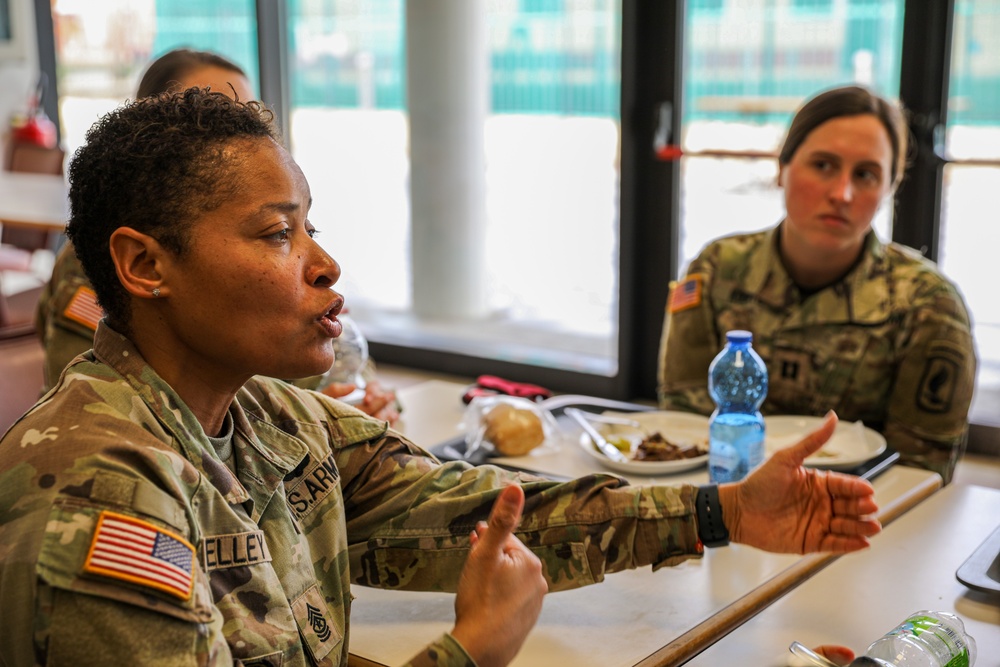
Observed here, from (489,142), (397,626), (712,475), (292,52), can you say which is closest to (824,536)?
(712,475)

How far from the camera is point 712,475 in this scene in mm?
1795

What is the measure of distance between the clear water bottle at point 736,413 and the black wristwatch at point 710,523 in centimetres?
36

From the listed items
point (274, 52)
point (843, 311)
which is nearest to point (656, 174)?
point (843, 311)

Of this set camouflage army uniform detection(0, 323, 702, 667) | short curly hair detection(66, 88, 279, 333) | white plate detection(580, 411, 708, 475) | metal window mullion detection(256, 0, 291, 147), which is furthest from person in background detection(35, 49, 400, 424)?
metal window mullion detection(256, 0, 291, 147)

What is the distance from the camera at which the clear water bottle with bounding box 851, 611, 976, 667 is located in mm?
1171

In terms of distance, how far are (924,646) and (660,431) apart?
0.90 metres

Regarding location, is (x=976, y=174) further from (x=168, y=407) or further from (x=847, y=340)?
(x=168, y=407)

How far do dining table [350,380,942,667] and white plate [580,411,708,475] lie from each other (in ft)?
0.94

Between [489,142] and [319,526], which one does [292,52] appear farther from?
[319,526]

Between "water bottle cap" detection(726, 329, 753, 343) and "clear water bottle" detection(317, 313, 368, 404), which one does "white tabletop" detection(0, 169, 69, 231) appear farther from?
"water bottle cap" detection(726, 329, 753, 343)

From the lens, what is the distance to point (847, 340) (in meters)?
2.29

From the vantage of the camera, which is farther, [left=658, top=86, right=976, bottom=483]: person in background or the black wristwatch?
[left=658, top=86, right=976, bottom=483]: person in background

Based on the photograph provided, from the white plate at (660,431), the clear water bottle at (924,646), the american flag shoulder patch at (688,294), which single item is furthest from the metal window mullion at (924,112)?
the clear water bottle at (924,646)

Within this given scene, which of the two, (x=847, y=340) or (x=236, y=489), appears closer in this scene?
(x=236, y=489)
